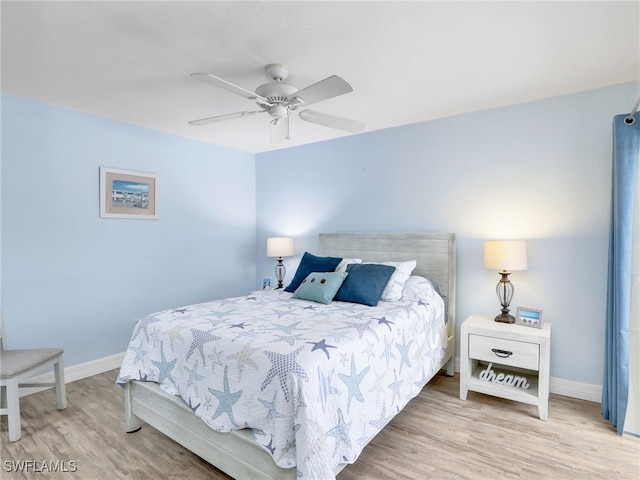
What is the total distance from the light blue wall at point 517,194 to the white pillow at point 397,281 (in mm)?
545

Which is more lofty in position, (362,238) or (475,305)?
(362,238)

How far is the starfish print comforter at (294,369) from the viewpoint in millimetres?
1504

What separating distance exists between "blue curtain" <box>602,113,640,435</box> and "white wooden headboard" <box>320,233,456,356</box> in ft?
3.81

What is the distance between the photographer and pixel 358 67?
7.54 ft

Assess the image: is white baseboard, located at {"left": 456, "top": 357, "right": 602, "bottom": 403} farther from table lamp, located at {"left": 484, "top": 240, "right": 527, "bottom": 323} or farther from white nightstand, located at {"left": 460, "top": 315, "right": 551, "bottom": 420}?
table lamp, located at {"left": 484, "top": 240, "right": 527, "bottom": 323}

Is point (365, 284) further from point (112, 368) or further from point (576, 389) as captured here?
point (112, 368)

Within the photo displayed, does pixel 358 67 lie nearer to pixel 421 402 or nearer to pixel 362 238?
pixel 362 238

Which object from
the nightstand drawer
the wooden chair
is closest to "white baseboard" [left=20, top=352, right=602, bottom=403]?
the wooden chair

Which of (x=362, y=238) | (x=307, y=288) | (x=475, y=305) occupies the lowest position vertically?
(x=475, y=305)

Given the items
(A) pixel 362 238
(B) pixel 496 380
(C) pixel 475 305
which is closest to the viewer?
(B) pixel 496 380

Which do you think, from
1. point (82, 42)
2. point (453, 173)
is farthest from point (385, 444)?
point (82, 42)

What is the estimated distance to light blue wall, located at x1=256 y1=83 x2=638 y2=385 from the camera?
2.67 meters

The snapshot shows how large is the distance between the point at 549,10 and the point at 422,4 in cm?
66

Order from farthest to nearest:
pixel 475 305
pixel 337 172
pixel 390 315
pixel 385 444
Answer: pixel 337 172, pixel 475 305, pixel 390 315, pixel 385 444
